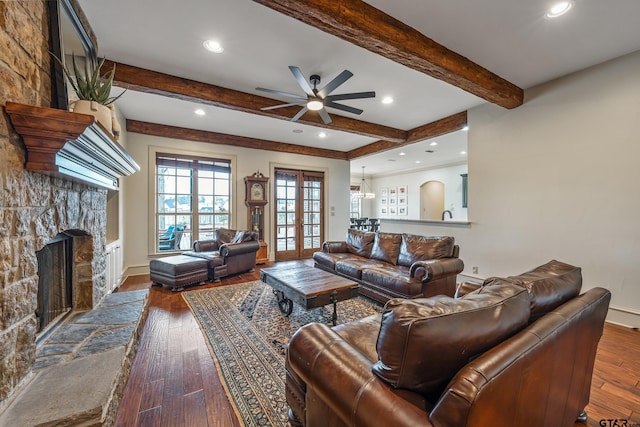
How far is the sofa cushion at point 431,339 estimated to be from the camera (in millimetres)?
878

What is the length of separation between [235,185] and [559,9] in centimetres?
535

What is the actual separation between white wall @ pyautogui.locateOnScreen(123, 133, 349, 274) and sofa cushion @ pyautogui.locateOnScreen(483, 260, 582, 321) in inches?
207

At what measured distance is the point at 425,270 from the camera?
2951 millimetres

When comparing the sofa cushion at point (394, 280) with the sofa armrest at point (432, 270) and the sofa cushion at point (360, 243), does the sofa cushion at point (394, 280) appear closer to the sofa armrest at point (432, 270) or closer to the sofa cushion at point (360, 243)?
the sofa armrest at point (432, 270)

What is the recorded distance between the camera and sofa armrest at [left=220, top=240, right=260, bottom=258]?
4.41 meters

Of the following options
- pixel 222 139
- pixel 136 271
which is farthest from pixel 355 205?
pixel 136 271

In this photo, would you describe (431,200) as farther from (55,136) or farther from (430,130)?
(55,136)

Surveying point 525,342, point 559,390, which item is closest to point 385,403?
point 525,342

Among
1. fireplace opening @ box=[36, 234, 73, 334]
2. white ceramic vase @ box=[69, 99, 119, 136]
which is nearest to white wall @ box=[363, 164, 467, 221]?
white ceramic vase @ box=[69, 99, 119, 136]

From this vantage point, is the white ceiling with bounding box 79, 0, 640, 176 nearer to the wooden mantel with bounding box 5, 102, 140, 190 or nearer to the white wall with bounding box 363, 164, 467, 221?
the wooden mantel with bounding box 5, 102, 140, 190

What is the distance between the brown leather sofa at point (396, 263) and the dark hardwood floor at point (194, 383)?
4.47 feet

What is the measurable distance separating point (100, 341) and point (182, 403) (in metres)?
0.82

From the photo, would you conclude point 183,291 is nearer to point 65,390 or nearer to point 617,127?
point 65,390

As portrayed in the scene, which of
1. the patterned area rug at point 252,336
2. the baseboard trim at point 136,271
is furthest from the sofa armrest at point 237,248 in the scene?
the baseboard trim at point 136,271
